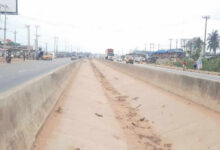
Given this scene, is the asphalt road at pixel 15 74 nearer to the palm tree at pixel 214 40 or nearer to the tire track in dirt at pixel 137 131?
the tire track in dirt at pixel 137 131

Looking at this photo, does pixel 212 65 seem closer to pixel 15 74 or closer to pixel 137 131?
pixel 15 74

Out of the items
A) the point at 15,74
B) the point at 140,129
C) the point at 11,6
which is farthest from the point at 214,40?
the point at 140,129

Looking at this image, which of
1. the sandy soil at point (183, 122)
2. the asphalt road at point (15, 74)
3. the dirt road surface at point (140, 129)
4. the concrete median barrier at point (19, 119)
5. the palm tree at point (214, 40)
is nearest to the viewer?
the concrete median barrier at point (19, 119)

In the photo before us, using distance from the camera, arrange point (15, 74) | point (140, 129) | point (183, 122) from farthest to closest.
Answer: point (15, 74) < point (140, 129) < point (183, 122)

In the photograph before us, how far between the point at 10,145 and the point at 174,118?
655 centimetres

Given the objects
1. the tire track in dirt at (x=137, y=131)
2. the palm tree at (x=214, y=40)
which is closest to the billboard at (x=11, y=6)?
the tire track in dirt at (x=137, y=131)

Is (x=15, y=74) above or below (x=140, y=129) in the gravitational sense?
above

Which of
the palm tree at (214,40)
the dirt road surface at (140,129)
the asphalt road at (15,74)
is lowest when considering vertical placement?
the dirt road surface at (140,129)

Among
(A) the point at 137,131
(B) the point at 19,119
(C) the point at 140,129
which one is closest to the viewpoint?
(B) the point at 19,119

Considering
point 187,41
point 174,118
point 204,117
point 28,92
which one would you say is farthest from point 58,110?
point 187,41

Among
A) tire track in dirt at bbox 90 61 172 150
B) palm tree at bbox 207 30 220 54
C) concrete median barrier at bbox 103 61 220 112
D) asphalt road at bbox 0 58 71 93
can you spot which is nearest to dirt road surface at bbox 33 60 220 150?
tire track in dirt at bbox 90 61 172 150

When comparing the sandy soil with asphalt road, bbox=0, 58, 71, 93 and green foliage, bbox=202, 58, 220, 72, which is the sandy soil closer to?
asphalt road, bbox=0, 58, 71, 93

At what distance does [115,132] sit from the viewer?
29.9 feet

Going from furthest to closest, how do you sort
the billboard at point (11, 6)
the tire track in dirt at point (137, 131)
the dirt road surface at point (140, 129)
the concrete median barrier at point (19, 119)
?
1. the billboard at point (11, 6)
2. the tire track in dirt at point (137, 131)
3. the dirt road surface at point (140, 129)
4. the concrete median barrier at point (19, 119)
